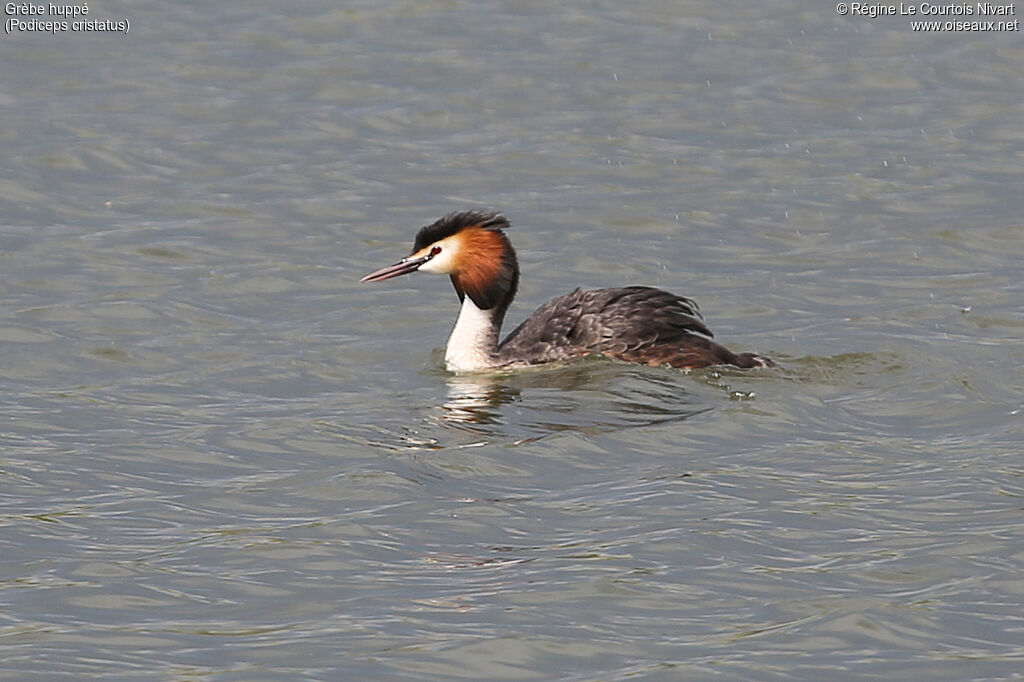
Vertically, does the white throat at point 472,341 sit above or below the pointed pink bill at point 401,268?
below

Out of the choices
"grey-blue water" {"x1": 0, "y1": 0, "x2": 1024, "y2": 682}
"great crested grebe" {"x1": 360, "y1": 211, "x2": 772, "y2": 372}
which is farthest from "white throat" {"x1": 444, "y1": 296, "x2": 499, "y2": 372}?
"grey-blue water" {"x1": 0, "y1": 0, "x2": 1024, "y2": 682}

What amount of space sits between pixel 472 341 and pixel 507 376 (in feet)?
1.17

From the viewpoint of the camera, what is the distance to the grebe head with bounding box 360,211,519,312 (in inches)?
471

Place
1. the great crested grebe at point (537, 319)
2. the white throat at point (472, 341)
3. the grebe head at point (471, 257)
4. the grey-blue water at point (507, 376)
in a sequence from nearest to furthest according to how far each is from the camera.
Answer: the grey-blue water at point (507, 376) < the great crested grebe at point (537, 319) < the white throat at point (472, 341) < the grebe head at point (471, 257)

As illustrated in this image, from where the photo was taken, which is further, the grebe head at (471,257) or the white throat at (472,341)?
the grebe head at (471,257)

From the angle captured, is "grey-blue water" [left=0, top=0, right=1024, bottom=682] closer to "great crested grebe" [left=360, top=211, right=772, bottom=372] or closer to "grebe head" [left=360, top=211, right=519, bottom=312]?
"great crested grebe" [left=360, top=211, right=772, bottom=372]

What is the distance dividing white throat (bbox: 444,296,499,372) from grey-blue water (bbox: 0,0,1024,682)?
0.34 m

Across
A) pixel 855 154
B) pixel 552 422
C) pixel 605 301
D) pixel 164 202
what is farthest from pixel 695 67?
pixel 552 422

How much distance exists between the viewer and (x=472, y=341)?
39.1 ft

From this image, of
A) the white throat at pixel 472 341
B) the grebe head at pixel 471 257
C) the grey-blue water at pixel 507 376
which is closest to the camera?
the grey-blue water at pixel 507 376

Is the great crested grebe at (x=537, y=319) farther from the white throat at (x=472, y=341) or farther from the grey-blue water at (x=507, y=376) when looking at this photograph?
the grey-blue water at (x=507, y=376)

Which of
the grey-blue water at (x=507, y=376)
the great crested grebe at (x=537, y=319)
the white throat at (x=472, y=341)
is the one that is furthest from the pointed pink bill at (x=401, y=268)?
the grey-blue water at (x=507, y=376)

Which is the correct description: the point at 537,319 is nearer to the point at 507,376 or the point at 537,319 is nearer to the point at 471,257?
the point at 507,376

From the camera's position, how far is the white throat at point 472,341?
38.9 ft
